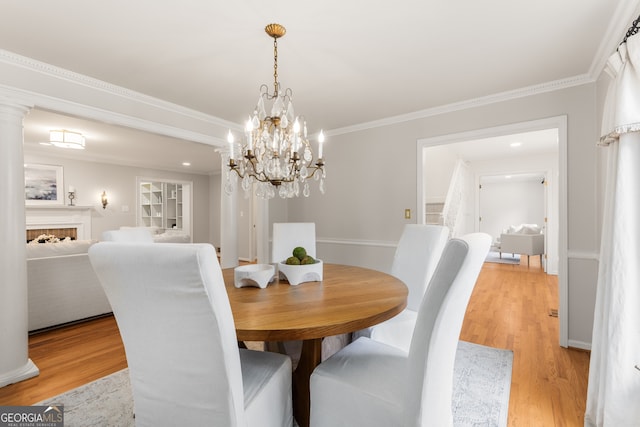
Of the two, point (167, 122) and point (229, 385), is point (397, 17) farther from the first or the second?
point (167, 122)

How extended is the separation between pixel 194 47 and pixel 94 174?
5.56 metres

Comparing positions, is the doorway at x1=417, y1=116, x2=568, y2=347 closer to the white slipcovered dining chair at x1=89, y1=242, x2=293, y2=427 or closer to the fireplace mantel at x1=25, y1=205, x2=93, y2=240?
the white slipcovered dining chair at x1=89, y1=242, x2=293, y2=427

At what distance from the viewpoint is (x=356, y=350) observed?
4.63ft

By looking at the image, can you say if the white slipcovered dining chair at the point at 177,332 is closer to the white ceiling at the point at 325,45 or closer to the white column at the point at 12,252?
the white ceiling at the point at 325,45

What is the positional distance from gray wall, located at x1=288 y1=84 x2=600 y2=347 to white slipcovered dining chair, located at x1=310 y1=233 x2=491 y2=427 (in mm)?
2116

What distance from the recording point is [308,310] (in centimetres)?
127

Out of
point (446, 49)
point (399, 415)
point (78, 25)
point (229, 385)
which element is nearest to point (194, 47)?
point (78, 25)

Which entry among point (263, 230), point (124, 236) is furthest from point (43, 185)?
point (124, 236)

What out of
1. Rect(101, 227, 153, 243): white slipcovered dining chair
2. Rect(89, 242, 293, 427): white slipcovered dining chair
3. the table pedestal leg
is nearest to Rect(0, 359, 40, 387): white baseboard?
Rect(101, 227, 153, 243): white slipcovered dining chair

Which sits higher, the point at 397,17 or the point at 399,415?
the point at 397,17

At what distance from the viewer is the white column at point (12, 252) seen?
81.4 inches

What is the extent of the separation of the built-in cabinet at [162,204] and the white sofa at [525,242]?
7.78 metres

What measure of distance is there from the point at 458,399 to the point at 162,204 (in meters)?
7.74

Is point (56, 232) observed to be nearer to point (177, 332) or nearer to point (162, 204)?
point (162, 204)
